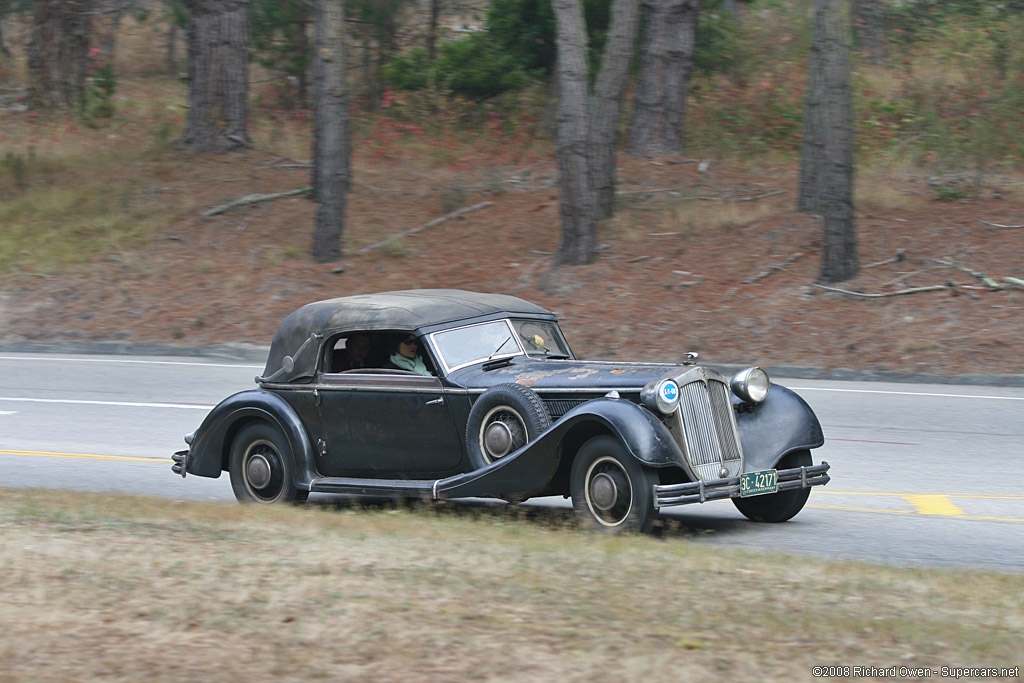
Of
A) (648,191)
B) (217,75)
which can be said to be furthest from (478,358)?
(217,75)

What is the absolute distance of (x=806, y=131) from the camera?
20438mm

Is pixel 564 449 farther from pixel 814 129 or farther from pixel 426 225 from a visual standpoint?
pixel 426 225

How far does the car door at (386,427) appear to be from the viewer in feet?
25.9

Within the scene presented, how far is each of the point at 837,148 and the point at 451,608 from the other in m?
14.0

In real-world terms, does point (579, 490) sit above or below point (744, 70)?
below

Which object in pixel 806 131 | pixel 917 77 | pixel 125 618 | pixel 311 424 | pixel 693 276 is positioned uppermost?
pixel 917 77

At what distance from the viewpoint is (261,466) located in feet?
28.3

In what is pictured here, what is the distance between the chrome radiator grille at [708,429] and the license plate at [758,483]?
0.18 meters

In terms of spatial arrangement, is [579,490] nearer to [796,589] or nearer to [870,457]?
[796,589]

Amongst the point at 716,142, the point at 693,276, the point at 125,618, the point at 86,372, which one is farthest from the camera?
the point at 716,142

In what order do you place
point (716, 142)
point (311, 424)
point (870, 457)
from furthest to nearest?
point (716, 142) < point (870, 457) < point (311, 424)

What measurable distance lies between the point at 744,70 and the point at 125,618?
1035 inches

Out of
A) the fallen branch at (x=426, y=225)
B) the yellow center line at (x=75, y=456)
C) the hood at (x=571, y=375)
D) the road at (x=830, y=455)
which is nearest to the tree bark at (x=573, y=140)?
the fallen branch at (x=426, y=225)

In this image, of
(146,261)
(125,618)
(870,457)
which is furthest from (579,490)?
(146,261)
